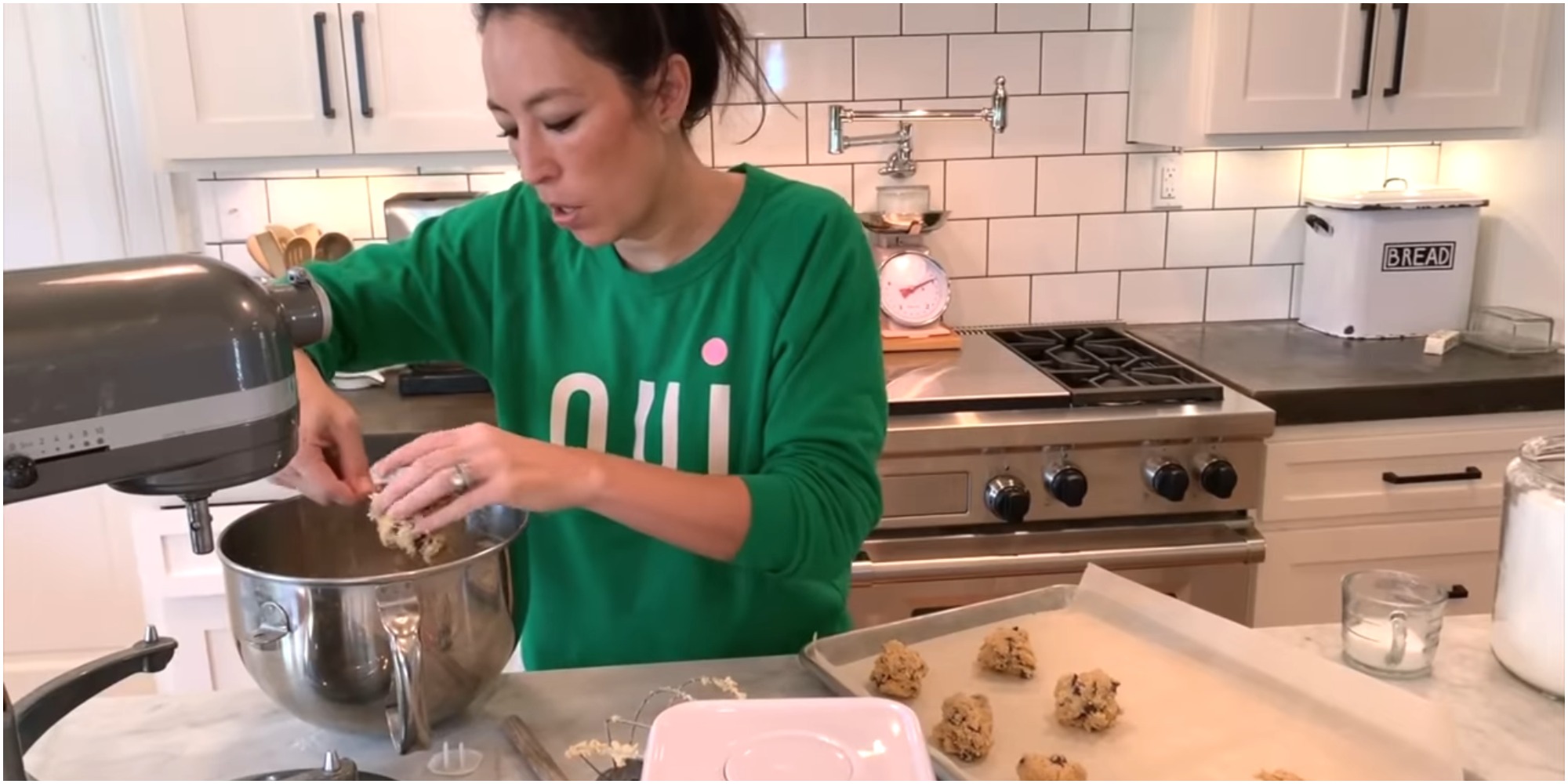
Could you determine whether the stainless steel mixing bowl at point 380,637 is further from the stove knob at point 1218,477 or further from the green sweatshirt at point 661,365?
the stove knob at point 1218,477

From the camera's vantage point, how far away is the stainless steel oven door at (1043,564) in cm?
207

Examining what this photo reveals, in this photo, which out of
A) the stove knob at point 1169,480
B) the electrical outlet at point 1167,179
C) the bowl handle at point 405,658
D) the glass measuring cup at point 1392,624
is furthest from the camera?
the electrical outlet at point 1167,179

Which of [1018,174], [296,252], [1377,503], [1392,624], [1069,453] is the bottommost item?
[1377,503]

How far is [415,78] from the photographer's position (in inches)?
83.4

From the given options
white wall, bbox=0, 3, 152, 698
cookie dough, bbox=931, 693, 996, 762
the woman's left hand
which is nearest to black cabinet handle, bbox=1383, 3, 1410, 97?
cookie dough, bbox=931, 693, 996, 762

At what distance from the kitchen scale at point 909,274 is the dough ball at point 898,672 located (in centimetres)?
137

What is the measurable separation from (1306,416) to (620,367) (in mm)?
1429

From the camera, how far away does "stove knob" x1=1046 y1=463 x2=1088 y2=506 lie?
80.0 inches

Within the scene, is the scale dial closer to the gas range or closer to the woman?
the gas range

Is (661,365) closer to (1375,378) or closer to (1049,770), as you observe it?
(1049,770)

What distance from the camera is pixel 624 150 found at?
3.51 feet

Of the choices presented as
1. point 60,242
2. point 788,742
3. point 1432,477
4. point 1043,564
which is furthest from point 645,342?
point 60,242

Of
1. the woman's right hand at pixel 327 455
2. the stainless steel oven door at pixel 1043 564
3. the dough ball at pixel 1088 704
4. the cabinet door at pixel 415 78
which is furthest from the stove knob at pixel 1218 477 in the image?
the woman's right hand at pixel 327 455

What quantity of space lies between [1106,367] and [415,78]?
1.33 meters
